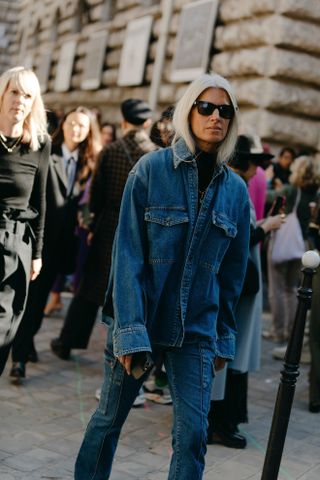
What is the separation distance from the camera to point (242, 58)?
10344 millimetres

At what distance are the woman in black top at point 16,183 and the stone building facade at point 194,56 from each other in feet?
A: 18.2

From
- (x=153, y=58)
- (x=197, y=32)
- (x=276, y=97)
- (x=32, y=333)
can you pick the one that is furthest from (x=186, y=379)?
(x=153, y=58)

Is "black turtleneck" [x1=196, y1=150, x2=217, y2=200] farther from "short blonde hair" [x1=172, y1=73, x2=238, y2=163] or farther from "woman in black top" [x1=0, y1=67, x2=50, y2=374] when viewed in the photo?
"woman in black top" [x1=0, y1=67, x2=50, y2=374]

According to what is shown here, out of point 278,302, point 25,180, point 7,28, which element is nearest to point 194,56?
point 278,302

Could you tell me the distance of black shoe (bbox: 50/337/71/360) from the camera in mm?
6195

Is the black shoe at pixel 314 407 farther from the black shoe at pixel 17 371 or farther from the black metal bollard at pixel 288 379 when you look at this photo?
the black metal bollard at pixel 288 379

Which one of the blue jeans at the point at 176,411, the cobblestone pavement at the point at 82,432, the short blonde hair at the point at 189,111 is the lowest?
the cobblestone pavement at the point at 82,432

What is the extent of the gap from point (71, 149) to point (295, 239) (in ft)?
7.69

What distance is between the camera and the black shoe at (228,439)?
4.61 meters

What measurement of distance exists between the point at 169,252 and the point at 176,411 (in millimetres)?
556

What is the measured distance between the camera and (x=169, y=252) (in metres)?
3.14

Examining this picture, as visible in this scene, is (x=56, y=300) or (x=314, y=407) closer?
(x=314, y=407)

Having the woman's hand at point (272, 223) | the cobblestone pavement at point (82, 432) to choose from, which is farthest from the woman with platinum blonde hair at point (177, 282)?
the woman's hand at point (272, 223)

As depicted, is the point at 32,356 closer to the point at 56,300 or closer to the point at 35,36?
the point at 56,300
